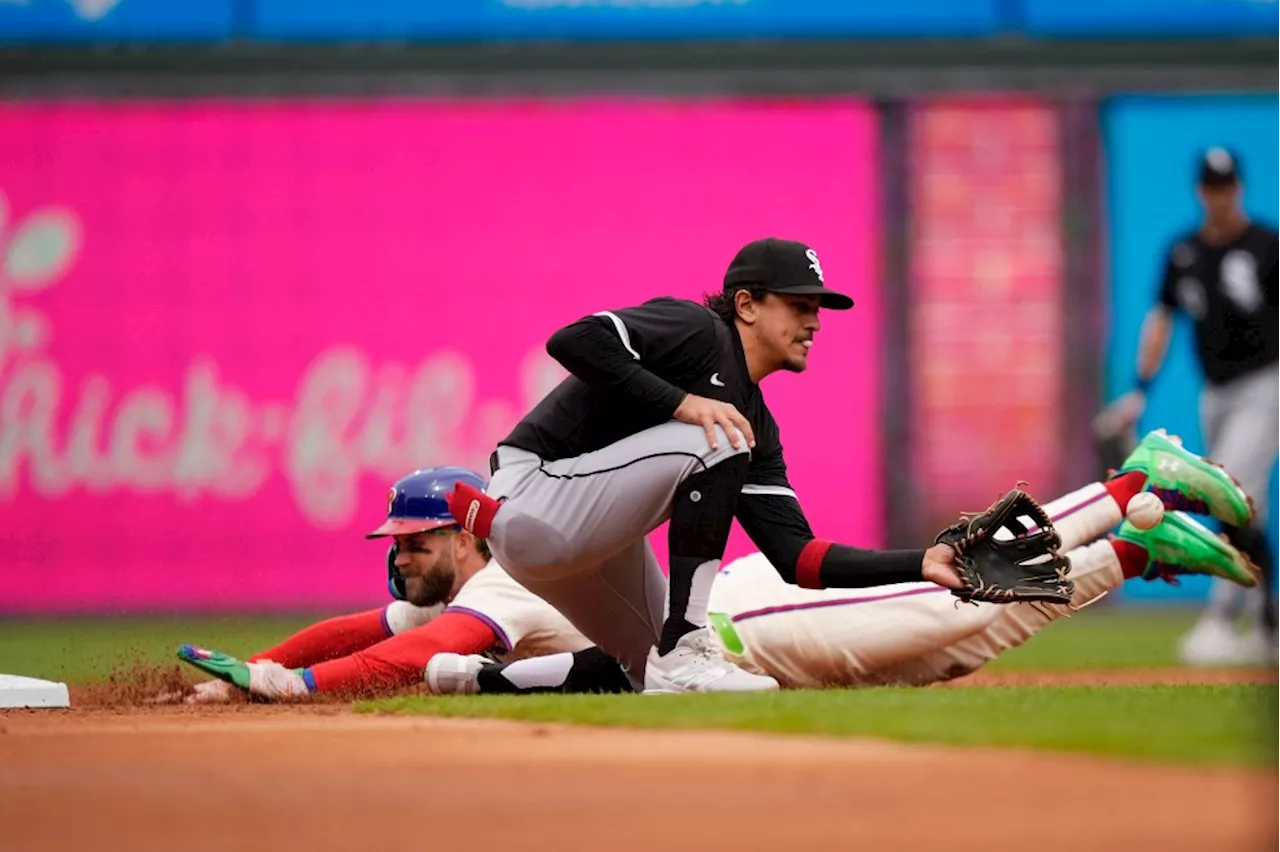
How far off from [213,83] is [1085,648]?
248 inches

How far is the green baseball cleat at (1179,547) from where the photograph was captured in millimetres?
5801

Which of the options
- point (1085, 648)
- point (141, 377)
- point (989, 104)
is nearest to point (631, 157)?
point (989, 104)

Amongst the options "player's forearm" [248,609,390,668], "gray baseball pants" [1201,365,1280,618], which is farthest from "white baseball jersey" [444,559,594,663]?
"gray baseball pants" [1201,365,1280,618]

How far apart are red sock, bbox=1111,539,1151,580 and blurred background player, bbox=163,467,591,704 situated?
1516mm

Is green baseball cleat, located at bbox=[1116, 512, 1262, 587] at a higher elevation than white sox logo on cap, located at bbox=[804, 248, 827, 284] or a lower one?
lower

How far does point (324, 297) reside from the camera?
12.3 m

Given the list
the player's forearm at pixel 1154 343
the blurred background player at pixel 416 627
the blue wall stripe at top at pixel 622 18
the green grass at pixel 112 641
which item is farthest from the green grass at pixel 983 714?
the blue wall stripe at top at pixel 622 18

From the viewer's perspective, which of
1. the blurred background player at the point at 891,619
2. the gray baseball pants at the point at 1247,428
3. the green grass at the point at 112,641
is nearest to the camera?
the blurred background player at the point at 891,619

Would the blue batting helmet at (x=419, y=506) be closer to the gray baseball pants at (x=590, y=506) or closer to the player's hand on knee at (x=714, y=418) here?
the gray baseball pants at (x=590, y=506)

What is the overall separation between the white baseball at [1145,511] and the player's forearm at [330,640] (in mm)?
2179

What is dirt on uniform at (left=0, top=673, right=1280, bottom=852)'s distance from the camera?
10.7 ft

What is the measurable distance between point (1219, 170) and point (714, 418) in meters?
4.95

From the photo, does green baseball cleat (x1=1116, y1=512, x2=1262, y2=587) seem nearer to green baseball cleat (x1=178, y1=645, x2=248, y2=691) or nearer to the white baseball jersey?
the white baseball jersey

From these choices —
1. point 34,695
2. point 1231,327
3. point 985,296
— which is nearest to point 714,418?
point 34,695
